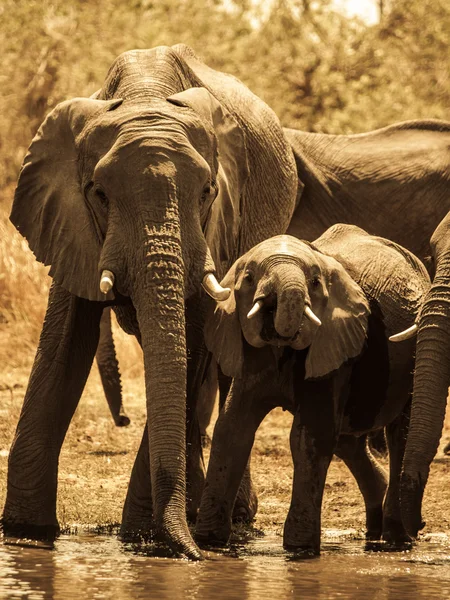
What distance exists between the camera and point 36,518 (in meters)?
7.97

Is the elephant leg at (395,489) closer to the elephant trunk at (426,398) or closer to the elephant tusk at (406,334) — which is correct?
the elephant tusk at (406,334)

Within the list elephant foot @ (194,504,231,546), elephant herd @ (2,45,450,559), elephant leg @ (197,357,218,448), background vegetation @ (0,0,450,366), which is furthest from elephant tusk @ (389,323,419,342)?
background vegetation @ (0,0,450,366)

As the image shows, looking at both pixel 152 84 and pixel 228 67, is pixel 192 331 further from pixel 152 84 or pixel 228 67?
pixel 228 67

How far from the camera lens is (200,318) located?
8.01 m

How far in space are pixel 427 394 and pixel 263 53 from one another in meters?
15.9

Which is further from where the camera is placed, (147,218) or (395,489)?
(395,489)

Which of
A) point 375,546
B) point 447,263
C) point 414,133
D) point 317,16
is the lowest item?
point 375,546

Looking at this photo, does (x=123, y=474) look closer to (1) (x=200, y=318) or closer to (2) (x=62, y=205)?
(1) (x=200, y=318)

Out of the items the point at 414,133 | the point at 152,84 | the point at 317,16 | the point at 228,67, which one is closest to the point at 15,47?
the point at 228,67

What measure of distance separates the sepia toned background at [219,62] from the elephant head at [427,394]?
21.7 ft

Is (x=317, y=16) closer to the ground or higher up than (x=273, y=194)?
higher up

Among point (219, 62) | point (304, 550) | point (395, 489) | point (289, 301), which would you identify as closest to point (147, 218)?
point (289, 301)

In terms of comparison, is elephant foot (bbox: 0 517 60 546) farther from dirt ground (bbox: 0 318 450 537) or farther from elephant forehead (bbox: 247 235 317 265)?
elephant forehead (bbox: 247 235 317 265)

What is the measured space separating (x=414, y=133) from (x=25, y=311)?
4018mm
